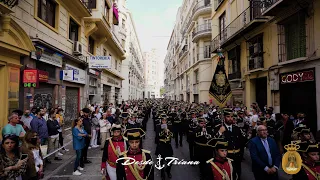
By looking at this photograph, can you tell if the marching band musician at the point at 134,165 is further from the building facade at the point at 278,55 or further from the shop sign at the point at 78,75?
the shop sign at the point at 78,75

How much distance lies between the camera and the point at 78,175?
623 centimetres

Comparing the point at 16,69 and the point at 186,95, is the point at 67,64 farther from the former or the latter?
the point at 186,95

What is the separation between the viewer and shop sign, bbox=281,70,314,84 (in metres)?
9.74

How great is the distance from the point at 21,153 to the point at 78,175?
283 cm

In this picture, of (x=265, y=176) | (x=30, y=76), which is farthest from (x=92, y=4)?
(x=265, y=176)

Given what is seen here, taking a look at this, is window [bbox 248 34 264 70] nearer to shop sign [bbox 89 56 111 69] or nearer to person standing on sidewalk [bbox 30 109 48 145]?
shop sign [bbox 89 56 111 69]

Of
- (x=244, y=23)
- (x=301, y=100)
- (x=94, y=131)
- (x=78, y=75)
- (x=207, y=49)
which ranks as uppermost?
(x=207, y=49)

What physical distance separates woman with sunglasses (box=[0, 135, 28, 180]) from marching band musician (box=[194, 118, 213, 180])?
4470 mm

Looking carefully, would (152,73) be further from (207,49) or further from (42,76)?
(42,76)

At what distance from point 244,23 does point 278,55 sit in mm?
4562

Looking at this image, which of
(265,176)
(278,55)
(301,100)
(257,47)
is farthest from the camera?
(257,47)

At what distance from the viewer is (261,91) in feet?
48.5

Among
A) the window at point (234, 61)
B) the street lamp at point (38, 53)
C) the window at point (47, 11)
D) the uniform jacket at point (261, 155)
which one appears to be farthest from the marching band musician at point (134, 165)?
the window at point (234, 61)

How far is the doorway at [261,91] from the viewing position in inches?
562
